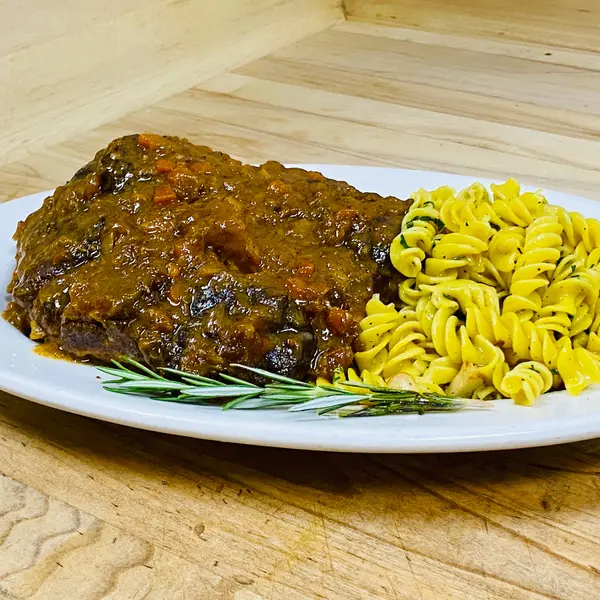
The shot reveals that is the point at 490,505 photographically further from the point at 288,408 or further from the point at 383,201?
the point at 383,201

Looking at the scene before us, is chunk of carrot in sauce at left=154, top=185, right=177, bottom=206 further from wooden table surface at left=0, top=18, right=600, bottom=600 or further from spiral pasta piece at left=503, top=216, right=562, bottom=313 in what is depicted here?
spiral pasta piece at left=503, top=216, right=562, bottom=313

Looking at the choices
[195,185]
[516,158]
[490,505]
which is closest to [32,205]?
[195,185]

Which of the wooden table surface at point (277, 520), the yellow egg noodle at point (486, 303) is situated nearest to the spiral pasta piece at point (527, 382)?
the yellow egg noodle at point (486, 303)

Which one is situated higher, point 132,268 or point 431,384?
point 132,268

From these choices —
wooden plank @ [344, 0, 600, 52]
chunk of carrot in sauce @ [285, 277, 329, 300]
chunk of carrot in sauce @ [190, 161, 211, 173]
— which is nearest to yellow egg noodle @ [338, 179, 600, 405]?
chunk of carrot in sauce @ [285, 277, 329, 300]

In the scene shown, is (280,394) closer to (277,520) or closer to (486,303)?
(277,520)

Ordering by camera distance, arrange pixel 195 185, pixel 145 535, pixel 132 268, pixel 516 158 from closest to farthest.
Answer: pixel 145 535 < pixel 132 268 < pixel 195 185 < pixel 516 158
